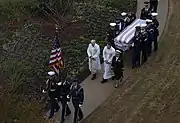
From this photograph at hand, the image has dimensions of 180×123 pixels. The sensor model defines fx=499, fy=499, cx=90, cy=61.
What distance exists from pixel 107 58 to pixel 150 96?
1816mm

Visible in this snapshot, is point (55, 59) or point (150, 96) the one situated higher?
point (55, 59)

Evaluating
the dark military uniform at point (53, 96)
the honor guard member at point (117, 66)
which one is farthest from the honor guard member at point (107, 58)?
the dark military uniform at point (53, 96)

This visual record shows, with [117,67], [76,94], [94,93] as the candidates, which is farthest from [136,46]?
[76,94]

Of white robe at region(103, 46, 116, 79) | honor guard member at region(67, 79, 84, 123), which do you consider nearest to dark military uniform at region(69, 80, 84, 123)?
honor guard member at region(67, 79, 84, 123)

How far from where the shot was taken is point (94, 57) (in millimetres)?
15977

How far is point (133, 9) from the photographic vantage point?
2172 cm

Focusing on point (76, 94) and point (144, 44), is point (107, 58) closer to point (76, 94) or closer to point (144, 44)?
point (144, 44)

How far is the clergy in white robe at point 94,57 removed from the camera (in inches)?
626

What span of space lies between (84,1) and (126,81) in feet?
22.5

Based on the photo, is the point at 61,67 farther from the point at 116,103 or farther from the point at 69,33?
the point at 69,33

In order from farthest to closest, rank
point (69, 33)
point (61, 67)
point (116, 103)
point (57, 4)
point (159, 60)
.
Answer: point (57, 4), point (69, 33), point (159, 60), point (61, 67), point (116, 103)

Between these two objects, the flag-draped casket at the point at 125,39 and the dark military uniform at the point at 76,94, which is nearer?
the dark military uniform at the point at 76,94

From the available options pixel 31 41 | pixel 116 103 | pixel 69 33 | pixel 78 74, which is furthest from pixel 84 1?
pixel 116 103

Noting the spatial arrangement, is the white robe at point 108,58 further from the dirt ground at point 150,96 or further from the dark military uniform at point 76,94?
the dark military uniform at point 76,94
